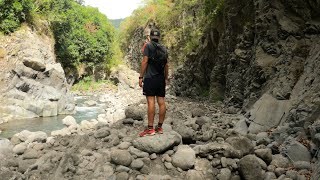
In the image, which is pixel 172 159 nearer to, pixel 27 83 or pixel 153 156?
pixel 153 156

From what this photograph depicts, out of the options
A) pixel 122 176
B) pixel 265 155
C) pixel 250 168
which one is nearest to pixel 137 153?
pixel 122 176

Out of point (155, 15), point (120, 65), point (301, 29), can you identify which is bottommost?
point (120, 65)

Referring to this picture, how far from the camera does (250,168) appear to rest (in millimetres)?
5105

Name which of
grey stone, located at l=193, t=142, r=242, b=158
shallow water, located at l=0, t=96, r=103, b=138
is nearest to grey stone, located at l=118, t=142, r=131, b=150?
grey stone, located at l=193, t=142, r=242, b=158

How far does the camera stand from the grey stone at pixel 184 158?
219 inches

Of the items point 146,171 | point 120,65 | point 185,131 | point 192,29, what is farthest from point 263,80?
point 120,65

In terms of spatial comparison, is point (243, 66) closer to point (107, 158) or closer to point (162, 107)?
point (162, 107)

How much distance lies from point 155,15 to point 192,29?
43.1ft

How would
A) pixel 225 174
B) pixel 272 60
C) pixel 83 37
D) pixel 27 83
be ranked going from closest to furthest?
pixel 225 174, pixel 272 60, pixel 27 83, pixel 83 37

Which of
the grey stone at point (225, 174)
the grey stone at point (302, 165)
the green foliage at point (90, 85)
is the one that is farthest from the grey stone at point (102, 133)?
the green foliage at point (90, 85)

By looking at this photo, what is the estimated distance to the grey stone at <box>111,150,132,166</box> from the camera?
5.60 m

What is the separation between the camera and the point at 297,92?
24.1ft

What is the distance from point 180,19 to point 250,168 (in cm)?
2596

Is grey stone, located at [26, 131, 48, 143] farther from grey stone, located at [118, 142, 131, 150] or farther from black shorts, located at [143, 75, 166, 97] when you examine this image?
black shorts, located at [143, 75, 166, 97]
